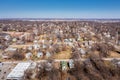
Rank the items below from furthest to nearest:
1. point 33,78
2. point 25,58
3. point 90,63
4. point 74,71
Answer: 1. point 25,58
2. point 90,63
3. point 74,71
4. point 33,78

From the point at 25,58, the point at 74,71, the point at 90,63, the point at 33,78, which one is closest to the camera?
the point at 33,78

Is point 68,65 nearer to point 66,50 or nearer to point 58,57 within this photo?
point 58,57

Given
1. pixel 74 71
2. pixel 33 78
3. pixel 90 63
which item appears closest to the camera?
pixel 33 78

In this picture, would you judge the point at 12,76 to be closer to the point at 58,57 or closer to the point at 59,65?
the point at 59,65

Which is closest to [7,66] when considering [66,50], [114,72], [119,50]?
[66,50]

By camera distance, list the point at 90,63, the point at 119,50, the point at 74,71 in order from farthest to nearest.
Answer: the point at 119,50 → the point at 90,63 → the point at 74,71

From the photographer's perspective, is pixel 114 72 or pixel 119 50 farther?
pixel 119 50

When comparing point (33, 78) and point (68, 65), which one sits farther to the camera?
point (68, 65)

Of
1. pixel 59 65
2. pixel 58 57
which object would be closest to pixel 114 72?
pixel 59 65
